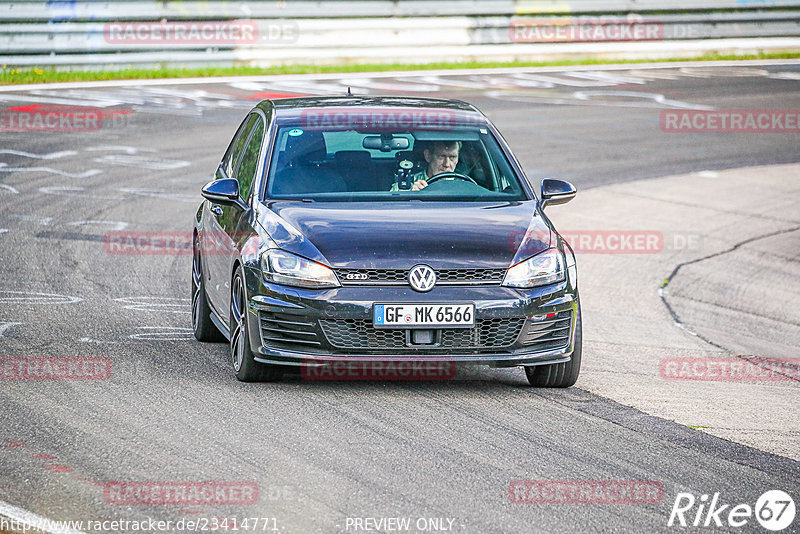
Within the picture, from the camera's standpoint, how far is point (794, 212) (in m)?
16.8

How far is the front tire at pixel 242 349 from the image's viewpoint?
8.03 meters

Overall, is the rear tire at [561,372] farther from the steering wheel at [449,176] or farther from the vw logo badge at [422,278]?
the steering wheel at [449,176]

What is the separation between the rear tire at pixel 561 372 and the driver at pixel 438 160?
144cm

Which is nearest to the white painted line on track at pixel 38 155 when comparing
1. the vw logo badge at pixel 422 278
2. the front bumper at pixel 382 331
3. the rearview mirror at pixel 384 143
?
the rearview mirror at pixel 384 143

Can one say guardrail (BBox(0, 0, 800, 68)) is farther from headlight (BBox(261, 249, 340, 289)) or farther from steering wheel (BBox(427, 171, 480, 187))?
headlight (BBox(261, 249, 340, 289))

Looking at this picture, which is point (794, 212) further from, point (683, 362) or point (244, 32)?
point (244, 32)

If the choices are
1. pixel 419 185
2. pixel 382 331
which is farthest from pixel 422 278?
pixel 419 185

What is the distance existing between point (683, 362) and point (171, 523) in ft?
16.4

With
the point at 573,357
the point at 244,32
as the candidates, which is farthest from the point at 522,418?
the point at 244,32

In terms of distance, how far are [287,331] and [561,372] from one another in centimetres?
168

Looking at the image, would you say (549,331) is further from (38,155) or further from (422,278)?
(38,155)

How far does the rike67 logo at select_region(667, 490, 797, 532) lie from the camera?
226 inches

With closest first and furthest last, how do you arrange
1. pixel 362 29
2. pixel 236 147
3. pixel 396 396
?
pixel 396 396
pixel 236 147
pixel 362 29

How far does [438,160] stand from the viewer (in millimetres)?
9039
